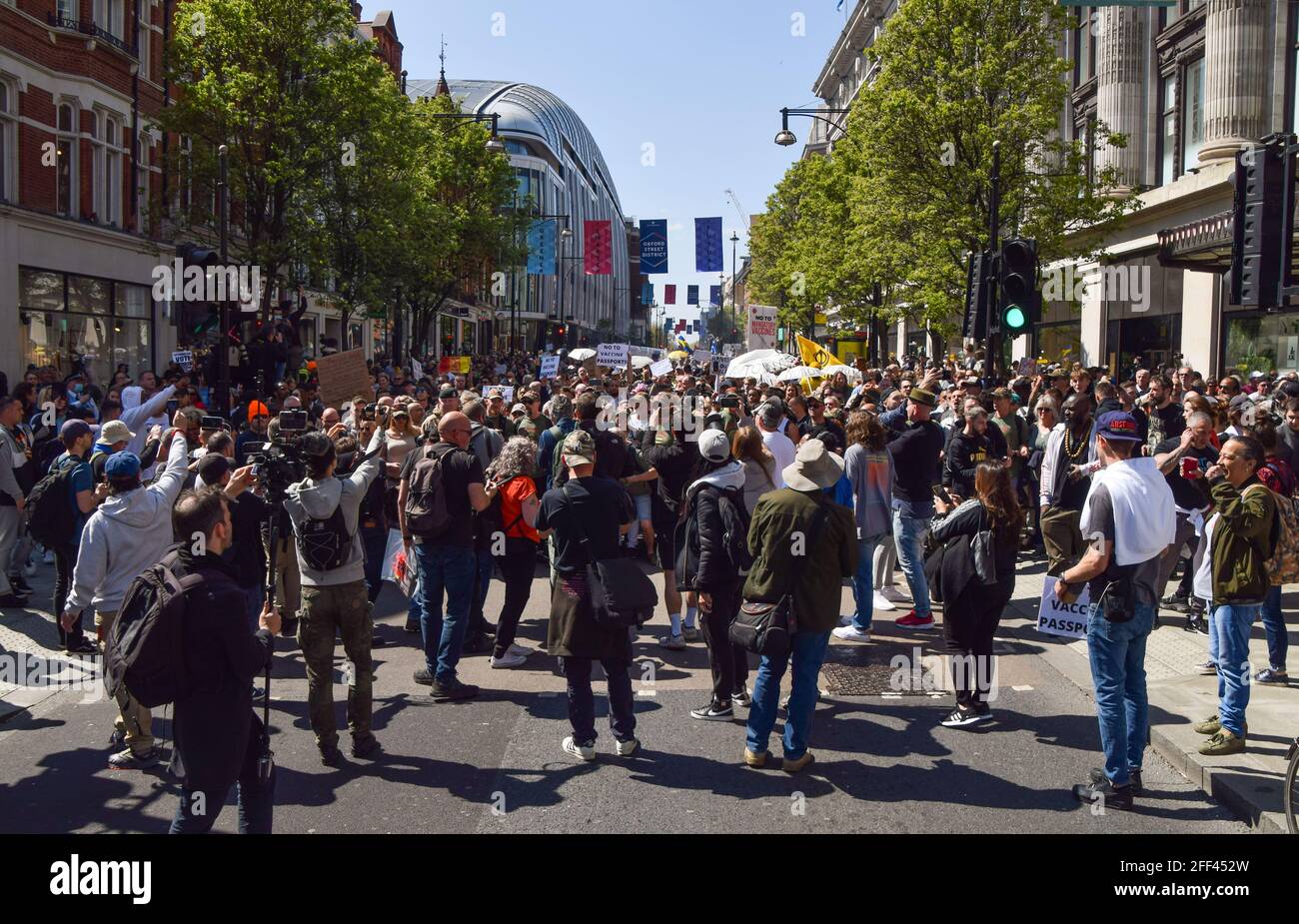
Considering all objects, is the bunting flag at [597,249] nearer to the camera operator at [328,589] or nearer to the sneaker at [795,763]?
the camera operator at [328,589]

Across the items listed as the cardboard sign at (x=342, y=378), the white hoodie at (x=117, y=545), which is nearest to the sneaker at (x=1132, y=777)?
the white hoodie at (x=117, y=545)

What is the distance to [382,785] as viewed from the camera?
18.8 ft

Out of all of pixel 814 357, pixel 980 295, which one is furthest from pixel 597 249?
pixel 980 295

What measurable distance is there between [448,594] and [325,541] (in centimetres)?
148

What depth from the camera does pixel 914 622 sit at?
9242 millimetres

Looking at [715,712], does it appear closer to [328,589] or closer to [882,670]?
[882,670]

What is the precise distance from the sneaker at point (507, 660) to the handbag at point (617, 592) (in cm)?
227

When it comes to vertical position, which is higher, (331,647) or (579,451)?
(579,451)

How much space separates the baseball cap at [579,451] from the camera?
634cm

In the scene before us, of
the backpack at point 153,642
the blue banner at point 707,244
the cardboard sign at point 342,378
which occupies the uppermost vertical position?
the blue banner at point 707,244

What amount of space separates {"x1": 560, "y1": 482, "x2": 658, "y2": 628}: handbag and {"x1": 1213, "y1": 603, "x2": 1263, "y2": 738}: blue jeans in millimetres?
3221

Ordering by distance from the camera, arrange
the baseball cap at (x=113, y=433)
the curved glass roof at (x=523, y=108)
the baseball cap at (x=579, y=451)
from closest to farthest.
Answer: the baseball cap at (x=579, y=451), the baseball cap at (x=113, y=433), the curved glass roof at (x=523, y=108)

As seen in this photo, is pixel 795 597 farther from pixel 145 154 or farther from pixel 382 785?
pixel 145 154
